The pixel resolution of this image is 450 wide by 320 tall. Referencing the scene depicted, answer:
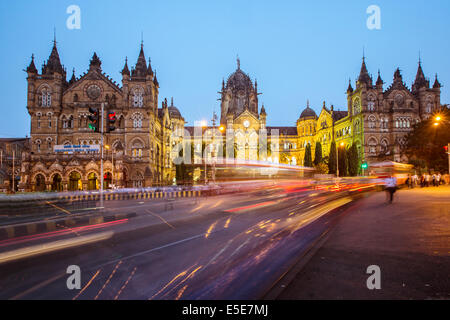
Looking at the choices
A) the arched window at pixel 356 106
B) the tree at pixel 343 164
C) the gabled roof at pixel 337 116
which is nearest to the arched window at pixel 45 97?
the tree at pixel 343 164

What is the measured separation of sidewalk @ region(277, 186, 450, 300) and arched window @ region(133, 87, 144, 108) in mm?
46505

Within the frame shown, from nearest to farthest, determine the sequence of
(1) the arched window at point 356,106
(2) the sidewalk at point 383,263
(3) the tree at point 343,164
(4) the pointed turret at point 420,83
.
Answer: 1. (2) the sidewalk at point 383,263
2. (3) the tree at point 343,164
3. (4) the pointed turret at point 420,83
4. (1) the arched window at point 356,106

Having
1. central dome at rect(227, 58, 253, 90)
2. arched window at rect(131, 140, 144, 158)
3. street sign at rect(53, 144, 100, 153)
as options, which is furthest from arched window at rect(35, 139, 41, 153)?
central dome at rect(227, 58, 253, 90)

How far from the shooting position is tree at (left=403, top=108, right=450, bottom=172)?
136ft

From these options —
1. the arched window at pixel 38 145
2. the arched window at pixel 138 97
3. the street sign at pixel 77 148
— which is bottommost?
the street sign at pixel 77 148

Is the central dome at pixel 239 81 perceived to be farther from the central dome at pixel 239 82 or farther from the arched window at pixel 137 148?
the arched window at pixel 137 148

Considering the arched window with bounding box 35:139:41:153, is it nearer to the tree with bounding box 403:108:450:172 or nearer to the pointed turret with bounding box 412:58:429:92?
the tree with bounding box 403:108:450:172

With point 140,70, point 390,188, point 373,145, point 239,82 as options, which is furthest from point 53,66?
point 373,145

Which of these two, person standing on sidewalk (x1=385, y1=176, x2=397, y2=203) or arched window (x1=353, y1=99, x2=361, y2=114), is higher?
arched window (x1=353, y1=99, x2=361, y2=114)

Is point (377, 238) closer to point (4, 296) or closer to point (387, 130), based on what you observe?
point (4, 296)

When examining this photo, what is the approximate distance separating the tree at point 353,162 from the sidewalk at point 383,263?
174 feet

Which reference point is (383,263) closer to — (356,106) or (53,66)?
(53,66)

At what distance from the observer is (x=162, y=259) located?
6.74 m

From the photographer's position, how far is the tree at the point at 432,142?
41562 mm
